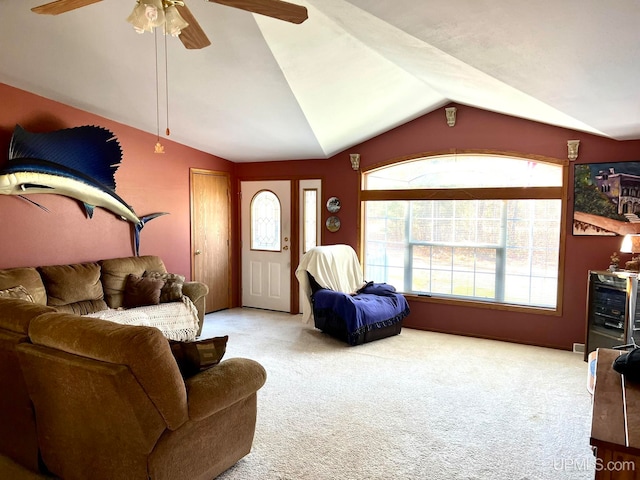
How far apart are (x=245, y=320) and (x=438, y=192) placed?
2910mm

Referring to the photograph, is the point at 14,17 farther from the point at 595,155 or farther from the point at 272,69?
the point at 595,155

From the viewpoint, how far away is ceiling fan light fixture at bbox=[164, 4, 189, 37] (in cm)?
206

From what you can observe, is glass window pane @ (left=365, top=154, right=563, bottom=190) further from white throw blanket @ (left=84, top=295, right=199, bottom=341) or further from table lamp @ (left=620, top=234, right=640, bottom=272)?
white throw blanket @ (left=84, top=295, right=199, bottom=341)

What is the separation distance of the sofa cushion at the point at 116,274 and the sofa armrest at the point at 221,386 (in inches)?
108

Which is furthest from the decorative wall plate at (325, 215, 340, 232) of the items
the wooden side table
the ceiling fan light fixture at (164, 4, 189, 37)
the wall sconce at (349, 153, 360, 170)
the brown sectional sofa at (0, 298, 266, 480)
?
the wooden side table

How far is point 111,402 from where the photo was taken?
1970 millimetres

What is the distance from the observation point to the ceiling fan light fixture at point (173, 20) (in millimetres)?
2065

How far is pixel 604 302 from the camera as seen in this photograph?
4215 millimetres

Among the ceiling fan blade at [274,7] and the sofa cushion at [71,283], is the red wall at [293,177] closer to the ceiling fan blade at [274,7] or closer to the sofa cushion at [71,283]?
the sofa cushion at [71,283]

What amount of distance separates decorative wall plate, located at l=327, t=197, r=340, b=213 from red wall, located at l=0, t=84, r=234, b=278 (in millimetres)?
1625

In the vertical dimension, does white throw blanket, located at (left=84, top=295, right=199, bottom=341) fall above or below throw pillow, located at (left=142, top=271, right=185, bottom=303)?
below

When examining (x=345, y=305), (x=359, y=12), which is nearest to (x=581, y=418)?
(x=345, y=305)

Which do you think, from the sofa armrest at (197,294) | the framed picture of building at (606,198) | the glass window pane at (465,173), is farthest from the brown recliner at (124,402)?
the framed picture of building at (606,198)

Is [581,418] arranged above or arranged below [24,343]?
below
